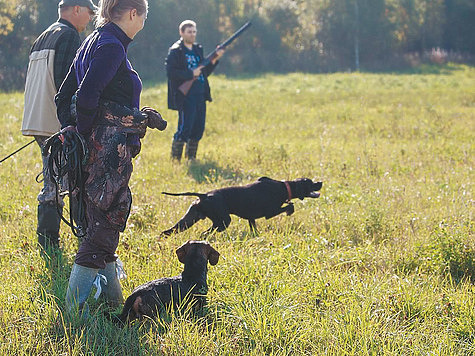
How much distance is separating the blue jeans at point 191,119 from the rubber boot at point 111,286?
186 inches

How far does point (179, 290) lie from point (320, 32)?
40.4m

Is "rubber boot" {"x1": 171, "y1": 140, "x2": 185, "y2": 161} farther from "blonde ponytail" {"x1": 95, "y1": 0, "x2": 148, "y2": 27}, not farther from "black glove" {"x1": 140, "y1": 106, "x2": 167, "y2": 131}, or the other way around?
"blonde ponytail" {"x1": 95, "y1": 0, "x2": 148, "y2": 27}

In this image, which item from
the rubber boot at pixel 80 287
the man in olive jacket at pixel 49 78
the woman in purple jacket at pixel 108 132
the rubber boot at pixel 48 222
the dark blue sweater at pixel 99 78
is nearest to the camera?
the dark blue sweater at pixel 99 78

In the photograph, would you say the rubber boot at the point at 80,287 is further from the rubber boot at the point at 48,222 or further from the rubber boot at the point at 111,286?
the rubber boot at the point at 48,222

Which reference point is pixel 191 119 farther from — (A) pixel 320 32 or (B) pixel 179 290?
(A) pixel 320 32

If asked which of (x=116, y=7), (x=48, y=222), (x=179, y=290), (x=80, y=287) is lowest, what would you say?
(x=179, y=290)

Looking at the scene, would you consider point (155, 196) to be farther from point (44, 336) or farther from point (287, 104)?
point (287, 104)

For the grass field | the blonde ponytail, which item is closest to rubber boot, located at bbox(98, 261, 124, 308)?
the grass field

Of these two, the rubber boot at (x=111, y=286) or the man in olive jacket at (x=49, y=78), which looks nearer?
the rubber boot at (x=111, y=286)

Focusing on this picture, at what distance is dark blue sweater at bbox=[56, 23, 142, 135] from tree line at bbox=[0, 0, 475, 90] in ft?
90.1

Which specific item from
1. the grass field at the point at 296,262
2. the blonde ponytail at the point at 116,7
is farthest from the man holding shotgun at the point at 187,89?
the blonde ponytail at the point at 116,7

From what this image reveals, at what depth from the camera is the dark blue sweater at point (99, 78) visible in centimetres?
284

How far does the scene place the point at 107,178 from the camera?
9.83 feet

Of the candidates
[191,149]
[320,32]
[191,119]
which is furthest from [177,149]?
[320,32]
